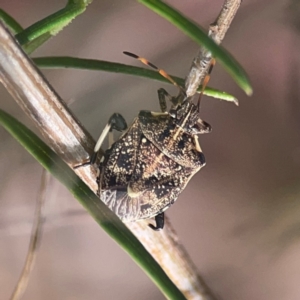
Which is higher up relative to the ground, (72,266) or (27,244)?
(27,244)

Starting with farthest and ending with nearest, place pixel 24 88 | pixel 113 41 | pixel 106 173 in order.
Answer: pixel 113 41 < pixel 106 173 < pixel 24 88

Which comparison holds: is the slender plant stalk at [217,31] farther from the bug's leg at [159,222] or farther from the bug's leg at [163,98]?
the bug's leg at [159,222]

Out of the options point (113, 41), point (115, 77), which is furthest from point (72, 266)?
point (113, 41)

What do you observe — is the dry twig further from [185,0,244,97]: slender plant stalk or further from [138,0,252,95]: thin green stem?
[138,0,252,95]: thin green stem

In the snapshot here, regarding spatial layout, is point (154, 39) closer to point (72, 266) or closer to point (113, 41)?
point (113, 41)

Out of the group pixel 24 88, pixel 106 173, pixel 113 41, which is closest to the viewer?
pixel 24 88

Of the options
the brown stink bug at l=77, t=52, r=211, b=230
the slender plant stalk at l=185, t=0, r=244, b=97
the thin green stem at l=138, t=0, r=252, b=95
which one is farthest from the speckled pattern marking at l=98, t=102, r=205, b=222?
the thin green stem at l=138, t=0, r=252, b=95
